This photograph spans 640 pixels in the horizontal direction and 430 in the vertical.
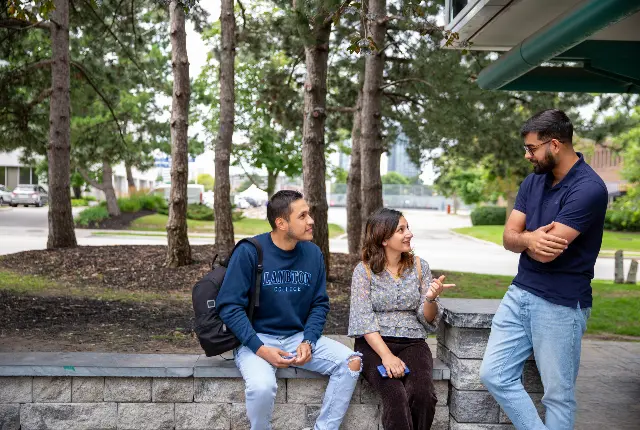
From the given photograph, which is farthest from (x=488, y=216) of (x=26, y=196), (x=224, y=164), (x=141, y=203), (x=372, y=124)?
(x=224, y=164)

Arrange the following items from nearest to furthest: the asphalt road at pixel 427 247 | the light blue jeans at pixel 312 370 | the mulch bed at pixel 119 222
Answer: the light blue jeans at pixel 312 370 < the asphalt road at pixel 427 247 < the mulch bed at pixel 119 222

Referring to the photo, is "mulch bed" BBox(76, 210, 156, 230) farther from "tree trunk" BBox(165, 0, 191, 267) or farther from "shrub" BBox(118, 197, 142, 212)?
"tree trunk" BBox(165, 0, 191, 267)

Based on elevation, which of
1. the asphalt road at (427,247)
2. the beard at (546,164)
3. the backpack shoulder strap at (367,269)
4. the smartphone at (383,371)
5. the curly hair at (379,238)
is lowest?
the asphalt road at (427,247)

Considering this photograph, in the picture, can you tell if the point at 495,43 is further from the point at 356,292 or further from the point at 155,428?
the point at 155,428

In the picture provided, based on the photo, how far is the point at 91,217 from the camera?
1247 inches

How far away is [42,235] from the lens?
26500 millimetres

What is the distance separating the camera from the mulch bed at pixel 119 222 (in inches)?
1217

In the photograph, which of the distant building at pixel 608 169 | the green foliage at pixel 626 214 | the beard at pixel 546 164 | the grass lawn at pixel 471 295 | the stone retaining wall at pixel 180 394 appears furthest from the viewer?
the distant building at pixel 608 169

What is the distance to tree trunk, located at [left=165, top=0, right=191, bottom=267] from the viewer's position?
1316cm

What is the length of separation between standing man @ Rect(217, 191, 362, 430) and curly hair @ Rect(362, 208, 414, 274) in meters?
0.30

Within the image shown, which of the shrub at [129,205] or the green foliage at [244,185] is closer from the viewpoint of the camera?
the shrub at [129,205]

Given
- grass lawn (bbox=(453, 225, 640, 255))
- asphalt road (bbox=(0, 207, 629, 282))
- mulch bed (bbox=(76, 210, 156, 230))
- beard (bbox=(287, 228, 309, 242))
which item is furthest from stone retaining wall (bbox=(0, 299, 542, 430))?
mulch bed (bbox=(76, 210, 156, 230))

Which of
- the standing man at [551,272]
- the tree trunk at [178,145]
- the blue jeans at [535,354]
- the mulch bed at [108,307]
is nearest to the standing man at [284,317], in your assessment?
the blue jeans at [535,354]

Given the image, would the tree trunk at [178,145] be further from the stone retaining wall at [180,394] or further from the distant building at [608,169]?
the distant building at [608,169]
